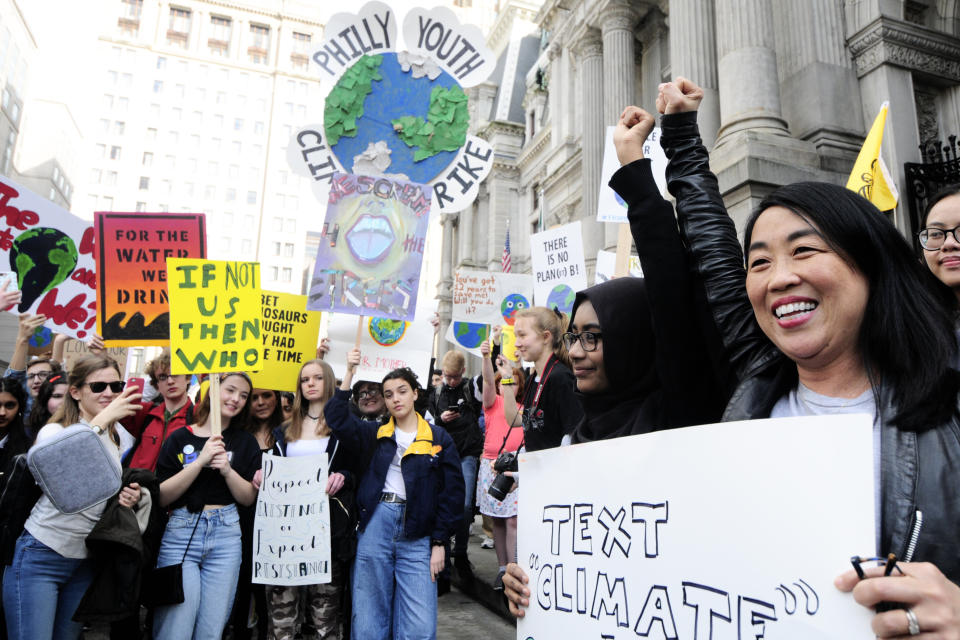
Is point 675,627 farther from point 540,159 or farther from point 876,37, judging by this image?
point 540,159

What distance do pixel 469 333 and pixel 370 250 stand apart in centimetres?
323

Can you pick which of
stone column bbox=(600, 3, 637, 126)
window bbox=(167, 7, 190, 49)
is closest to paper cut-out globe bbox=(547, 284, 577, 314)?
stone column bbox=(600, 3, 637, 126)

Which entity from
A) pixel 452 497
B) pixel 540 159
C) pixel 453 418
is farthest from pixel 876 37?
pixel 540 159

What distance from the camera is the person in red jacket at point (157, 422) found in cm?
425

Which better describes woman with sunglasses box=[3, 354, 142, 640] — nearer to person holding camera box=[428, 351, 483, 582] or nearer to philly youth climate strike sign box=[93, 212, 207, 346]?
philly youth climate strike sign box=[93, 212, 207, 346]

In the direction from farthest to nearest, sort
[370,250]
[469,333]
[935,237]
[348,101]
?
[469,333] < [348,101] < [370,250] < [935,237]

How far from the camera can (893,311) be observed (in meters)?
1.28

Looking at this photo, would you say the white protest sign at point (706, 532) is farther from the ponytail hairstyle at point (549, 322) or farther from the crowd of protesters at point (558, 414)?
the ponytail hairstyle at point (549, 322)

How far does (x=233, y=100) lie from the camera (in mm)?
72875

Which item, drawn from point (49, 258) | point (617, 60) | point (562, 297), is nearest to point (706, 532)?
point (562, 297)

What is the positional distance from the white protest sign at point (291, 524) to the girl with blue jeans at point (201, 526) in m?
0.15

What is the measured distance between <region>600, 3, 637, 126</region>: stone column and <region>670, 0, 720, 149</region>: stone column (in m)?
4.75

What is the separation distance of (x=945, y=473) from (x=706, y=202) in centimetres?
106

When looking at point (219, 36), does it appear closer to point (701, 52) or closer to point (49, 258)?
point (701, 52)
